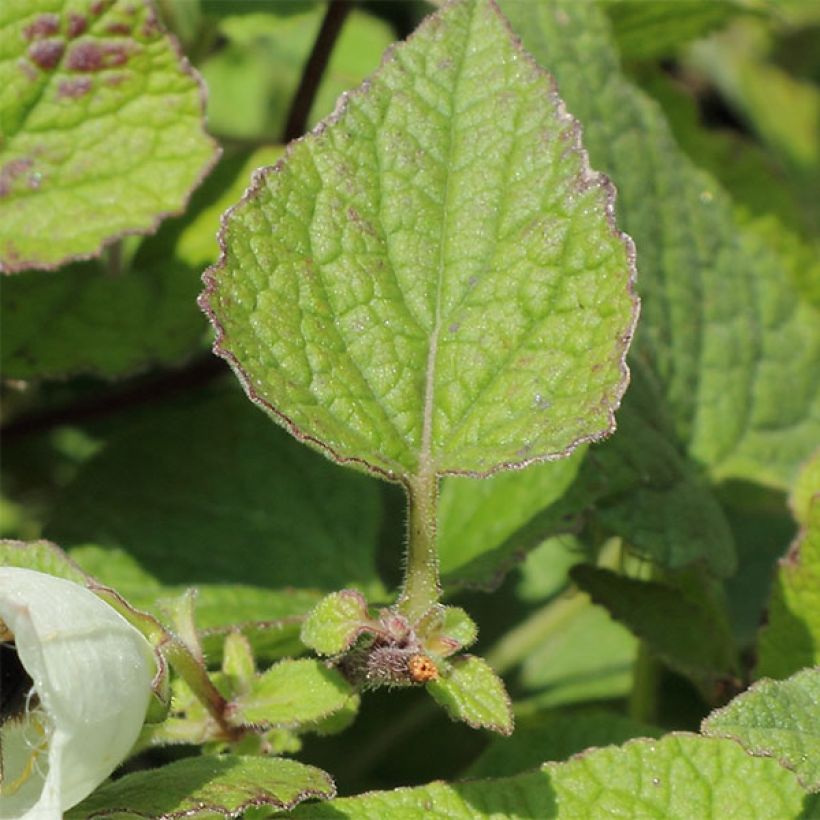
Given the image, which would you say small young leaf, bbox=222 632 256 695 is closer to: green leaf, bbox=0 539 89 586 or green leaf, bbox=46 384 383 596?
green leaf, bbox=0 539 89 586

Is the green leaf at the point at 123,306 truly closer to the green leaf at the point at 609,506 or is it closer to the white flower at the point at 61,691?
the green leaf at the point at 609,506

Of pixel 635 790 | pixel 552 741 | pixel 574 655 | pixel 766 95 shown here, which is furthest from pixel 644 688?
pixel 766 95

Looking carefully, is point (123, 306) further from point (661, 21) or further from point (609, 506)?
point (661, 21)

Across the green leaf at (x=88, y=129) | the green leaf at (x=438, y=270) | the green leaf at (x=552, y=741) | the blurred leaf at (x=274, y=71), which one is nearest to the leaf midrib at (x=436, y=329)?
the green leaf at (x=438, y=270)

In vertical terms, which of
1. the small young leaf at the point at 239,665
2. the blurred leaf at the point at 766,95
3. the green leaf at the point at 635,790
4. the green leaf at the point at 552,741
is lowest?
the blurred leaf at the point at 766,95

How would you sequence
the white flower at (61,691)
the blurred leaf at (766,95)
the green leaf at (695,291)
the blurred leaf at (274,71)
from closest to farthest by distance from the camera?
the white flower at (61,691)
the green leaf at (695,291)
the blurred leaf at (274,71)
the blurred leaf at (766,95)

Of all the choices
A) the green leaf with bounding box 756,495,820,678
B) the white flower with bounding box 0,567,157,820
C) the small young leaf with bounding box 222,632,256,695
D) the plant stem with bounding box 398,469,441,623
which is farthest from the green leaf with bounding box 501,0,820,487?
the white flower with bounding box 0,567,157,820
